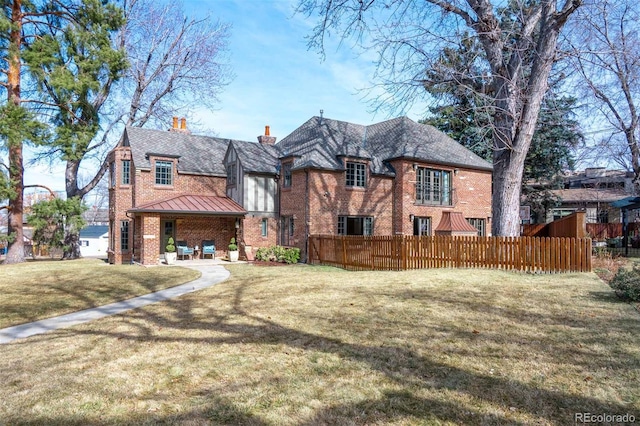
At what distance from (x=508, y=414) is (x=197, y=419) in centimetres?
297

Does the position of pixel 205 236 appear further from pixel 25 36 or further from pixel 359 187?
pixel 25 36

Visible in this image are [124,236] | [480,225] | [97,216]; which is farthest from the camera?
[97,216]

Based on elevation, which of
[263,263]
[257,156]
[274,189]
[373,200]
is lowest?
[263,263]

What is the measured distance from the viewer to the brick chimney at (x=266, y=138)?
27.5 m

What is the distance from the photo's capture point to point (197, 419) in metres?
3.96

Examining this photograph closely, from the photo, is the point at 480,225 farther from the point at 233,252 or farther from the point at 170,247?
the point at 170,247

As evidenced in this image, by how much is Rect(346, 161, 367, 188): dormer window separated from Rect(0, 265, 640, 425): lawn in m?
13.9

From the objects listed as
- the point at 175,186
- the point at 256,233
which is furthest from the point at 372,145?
the point at 175,186

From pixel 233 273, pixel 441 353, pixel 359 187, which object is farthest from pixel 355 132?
pixel 441 353

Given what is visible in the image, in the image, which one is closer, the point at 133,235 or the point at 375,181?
the point at 133,235

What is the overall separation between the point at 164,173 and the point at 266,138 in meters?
7.36

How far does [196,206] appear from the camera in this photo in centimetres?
2198

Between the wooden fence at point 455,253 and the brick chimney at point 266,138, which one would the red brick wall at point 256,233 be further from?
the brick chimney at point 266,138
